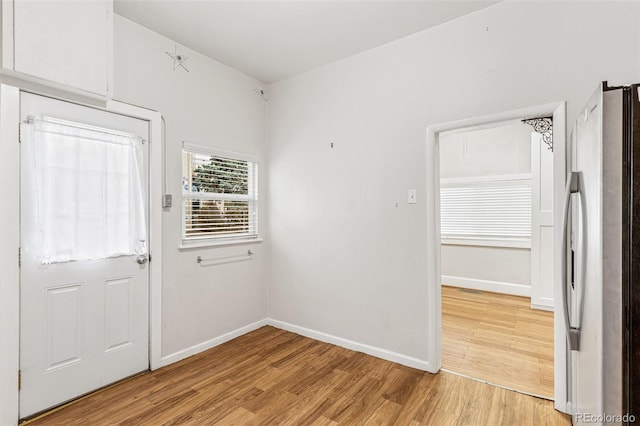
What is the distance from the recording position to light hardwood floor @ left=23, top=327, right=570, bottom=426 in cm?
208

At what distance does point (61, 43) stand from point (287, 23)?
1.62m

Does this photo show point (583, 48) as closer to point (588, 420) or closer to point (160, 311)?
point (588, 420)

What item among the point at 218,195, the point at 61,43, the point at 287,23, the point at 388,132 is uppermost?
the point at 287,23

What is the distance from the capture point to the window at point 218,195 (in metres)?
3.08

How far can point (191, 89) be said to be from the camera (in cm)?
305

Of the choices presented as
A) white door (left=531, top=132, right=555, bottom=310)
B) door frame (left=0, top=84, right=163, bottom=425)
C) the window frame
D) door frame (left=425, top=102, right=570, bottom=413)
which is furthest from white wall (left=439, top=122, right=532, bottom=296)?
door frame (left=0, top=84, right=163, bottom=425)

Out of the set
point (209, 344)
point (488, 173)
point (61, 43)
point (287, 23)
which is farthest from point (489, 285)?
point (61, 43)

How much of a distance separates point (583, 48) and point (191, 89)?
10.4 ft

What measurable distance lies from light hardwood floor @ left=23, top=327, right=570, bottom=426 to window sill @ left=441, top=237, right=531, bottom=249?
320 cm

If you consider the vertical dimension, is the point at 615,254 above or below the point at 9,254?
above

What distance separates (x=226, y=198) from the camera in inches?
135

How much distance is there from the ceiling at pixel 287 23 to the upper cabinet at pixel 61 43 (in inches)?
14.2

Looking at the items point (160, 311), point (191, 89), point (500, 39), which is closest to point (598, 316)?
point (500, 39)

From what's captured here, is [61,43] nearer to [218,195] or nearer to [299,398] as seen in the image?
[218,195]
